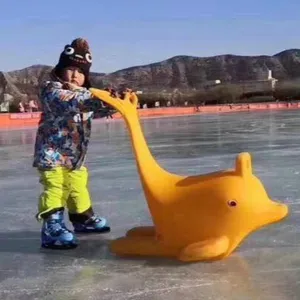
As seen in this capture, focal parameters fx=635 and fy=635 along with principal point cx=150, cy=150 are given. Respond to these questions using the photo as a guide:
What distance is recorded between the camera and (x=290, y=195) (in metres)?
3.35

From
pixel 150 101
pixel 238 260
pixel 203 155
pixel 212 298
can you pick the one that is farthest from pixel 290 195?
pixel 150 101

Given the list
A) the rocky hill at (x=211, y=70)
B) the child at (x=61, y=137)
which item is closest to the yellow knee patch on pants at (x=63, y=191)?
the child at (x=61, y=137)

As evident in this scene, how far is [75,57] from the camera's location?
2492mm

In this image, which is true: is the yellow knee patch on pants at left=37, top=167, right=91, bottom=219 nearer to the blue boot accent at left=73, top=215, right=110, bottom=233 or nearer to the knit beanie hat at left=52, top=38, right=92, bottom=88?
the blue boot accent at left=73, top=215, right=110, bottom=233

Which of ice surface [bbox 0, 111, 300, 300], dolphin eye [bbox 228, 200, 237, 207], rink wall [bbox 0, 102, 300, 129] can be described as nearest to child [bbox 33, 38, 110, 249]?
ice surface [bbox 0, 111, 300, 300]

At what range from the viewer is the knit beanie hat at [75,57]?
2.49 meters

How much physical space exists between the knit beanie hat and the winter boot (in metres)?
0.61

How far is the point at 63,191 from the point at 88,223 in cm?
24

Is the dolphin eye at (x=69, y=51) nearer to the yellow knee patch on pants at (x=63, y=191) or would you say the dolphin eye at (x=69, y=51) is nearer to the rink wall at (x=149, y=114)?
the yellow knee patch on pants at (x=63, y=191)

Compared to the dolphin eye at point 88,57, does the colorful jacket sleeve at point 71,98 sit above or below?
below

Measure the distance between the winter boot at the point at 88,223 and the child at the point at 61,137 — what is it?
0.20m

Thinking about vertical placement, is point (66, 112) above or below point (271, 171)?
above

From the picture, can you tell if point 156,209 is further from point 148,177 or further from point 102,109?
point 102,109

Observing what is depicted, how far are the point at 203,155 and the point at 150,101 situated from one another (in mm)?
31025
